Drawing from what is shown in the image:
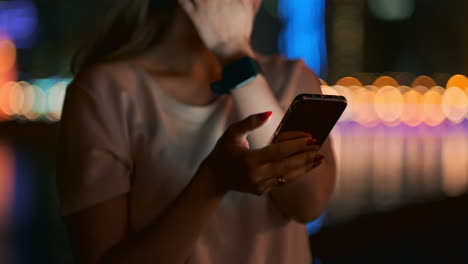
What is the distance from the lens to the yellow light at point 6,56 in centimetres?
3800

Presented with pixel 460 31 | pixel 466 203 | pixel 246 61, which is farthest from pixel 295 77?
pixel 460 31

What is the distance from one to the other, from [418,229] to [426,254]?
1.24 feet

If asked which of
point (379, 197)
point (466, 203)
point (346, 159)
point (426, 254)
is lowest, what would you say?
point (346, 159)

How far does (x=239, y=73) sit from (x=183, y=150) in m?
0.13

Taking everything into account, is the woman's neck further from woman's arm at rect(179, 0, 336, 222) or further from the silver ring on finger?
the silver ring on finger

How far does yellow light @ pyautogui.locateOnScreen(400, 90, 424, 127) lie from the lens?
33.6 m

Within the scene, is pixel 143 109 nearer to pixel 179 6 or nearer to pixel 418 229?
pixel 179 6

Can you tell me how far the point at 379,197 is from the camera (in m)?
7.73

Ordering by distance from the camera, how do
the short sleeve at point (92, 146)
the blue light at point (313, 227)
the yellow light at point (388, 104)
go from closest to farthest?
the short sleeve at point (92, 146), the blue light at point (313, 227), the yellow light at point (388, 104)

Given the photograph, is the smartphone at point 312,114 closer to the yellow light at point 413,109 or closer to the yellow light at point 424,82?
the yellow light at point 413,109

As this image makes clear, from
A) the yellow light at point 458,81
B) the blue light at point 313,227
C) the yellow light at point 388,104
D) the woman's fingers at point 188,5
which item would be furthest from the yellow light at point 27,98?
the woman's fingers at point 188,5

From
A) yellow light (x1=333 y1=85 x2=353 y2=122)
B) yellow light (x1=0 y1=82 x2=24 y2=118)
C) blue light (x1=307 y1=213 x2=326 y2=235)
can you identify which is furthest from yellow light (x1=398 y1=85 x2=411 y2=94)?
blue light (x1=307 y1=213 x2=326 y2=235)

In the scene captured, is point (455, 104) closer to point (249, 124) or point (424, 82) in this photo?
point (424, 82)

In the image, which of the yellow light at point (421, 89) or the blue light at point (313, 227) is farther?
the yellow light at point (421, 89)
